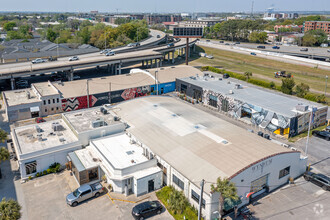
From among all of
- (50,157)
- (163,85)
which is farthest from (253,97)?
(50,157)

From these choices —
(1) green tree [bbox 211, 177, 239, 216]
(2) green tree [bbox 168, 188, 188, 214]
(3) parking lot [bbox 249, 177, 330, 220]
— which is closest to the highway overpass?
(2) green tree [bbox 168, 188, 188, 214]

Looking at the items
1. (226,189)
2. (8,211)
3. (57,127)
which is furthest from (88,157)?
(226,189)

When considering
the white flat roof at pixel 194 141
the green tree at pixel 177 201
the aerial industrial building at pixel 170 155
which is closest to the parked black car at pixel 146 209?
the green tree at pixel 177 201

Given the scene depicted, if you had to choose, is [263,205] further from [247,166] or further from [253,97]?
[253,97]

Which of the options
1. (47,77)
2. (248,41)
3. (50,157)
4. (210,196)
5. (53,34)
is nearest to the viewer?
(210,196)

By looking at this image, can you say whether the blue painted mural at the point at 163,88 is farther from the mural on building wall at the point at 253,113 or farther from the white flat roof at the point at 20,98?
the white flat roof at the point at 20,98
